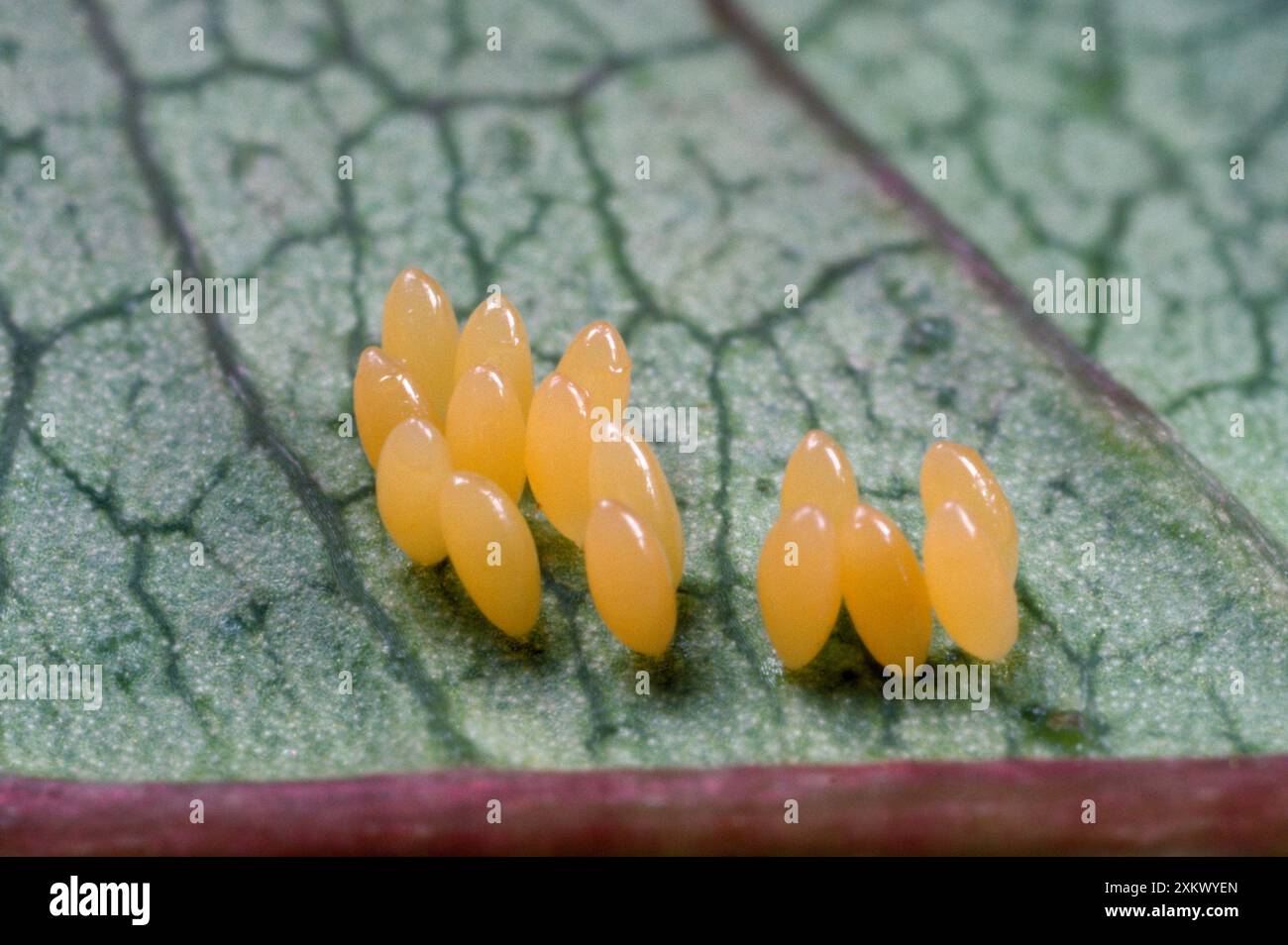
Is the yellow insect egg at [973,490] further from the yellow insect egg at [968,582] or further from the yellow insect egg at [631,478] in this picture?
the yellow insect egg at [631,478]

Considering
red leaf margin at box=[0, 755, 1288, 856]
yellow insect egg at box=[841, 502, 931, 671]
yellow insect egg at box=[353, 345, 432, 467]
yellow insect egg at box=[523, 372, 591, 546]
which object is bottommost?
red leaf margin at box=[0, 755, 1288, 856]

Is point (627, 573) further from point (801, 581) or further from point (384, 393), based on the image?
point (384, 393)

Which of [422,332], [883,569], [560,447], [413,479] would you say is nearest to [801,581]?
[883,569]

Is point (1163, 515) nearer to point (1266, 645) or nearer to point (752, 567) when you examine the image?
point (1266, 645)

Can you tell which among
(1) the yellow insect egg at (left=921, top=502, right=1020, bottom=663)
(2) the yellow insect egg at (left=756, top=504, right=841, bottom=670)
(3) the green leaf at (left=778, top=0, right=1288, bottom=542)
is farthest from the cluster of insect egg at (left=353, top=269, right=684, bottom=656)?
(3) the green leaf at (left=778, top=0, right=1288, bottom=542)

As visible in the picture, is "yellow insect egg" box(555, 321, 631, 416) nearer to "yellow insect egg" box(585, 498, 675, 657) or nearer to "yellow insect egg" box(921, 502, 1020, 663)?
"yellow insect egg" box(585, 498, 675, 657)

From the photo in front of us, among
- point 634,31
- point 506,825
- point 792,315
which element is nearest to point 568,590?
point 506,825
